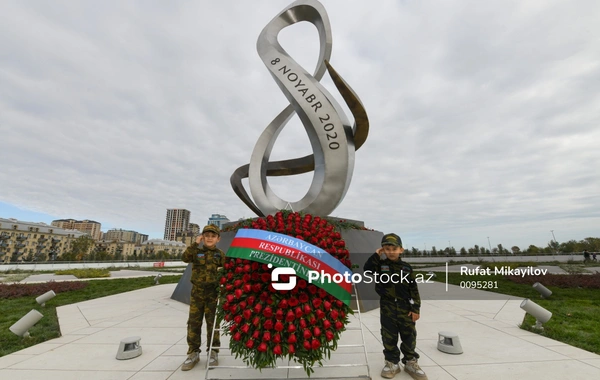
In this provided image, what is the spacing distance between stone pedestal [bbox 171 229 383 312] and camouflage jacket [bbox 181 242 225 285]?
3.46 m

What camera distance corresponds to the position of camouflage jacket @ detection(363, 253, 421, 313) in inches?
134

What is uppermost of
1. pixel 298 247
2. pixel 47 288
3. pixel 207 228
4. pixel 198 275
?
pixel 207 228

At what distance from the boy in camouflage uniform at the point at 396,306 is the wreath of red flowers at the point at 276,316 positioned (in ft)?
2.65

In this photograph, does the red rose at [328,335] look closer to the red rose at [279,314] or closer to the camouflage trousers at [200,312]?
the red rose at [279,314]

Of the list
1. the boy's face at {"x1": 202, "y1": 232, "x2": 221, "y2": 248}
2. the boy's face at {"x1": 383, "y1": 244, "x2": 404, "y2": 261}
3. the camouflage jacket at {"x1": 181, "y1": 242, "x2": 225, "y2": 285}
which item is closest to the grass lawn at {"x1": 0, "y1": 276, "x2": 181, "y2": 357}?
the camouflage jacket at {"x1": 181, "y1": 242, "x2": 225, "y2": 285}

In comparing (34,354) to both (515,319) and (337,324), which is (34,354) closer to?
(337,324)

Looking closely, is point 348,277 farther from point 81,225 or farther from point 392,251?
point 81,225

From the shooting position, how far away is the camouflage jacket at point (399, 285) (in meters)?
3.41

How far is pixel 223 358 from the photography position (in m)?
3.75

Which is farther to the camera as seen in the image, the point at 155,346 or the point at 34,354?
the point at 155,346

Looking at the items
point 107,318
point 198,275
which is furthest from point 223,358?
point 107,318

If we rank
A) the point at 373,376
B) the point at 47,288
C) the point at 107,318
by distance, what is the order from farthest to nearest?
the point at 47,288, the point at 107,318, the point at 373,376

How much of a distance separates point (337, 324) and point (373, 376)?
106 cm

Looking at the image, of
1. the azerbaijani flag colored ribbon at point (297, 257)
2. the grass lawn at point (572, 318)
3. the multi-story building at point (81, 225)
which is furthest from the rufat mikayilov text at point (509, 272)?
the multi-story building at point (81, 225)
